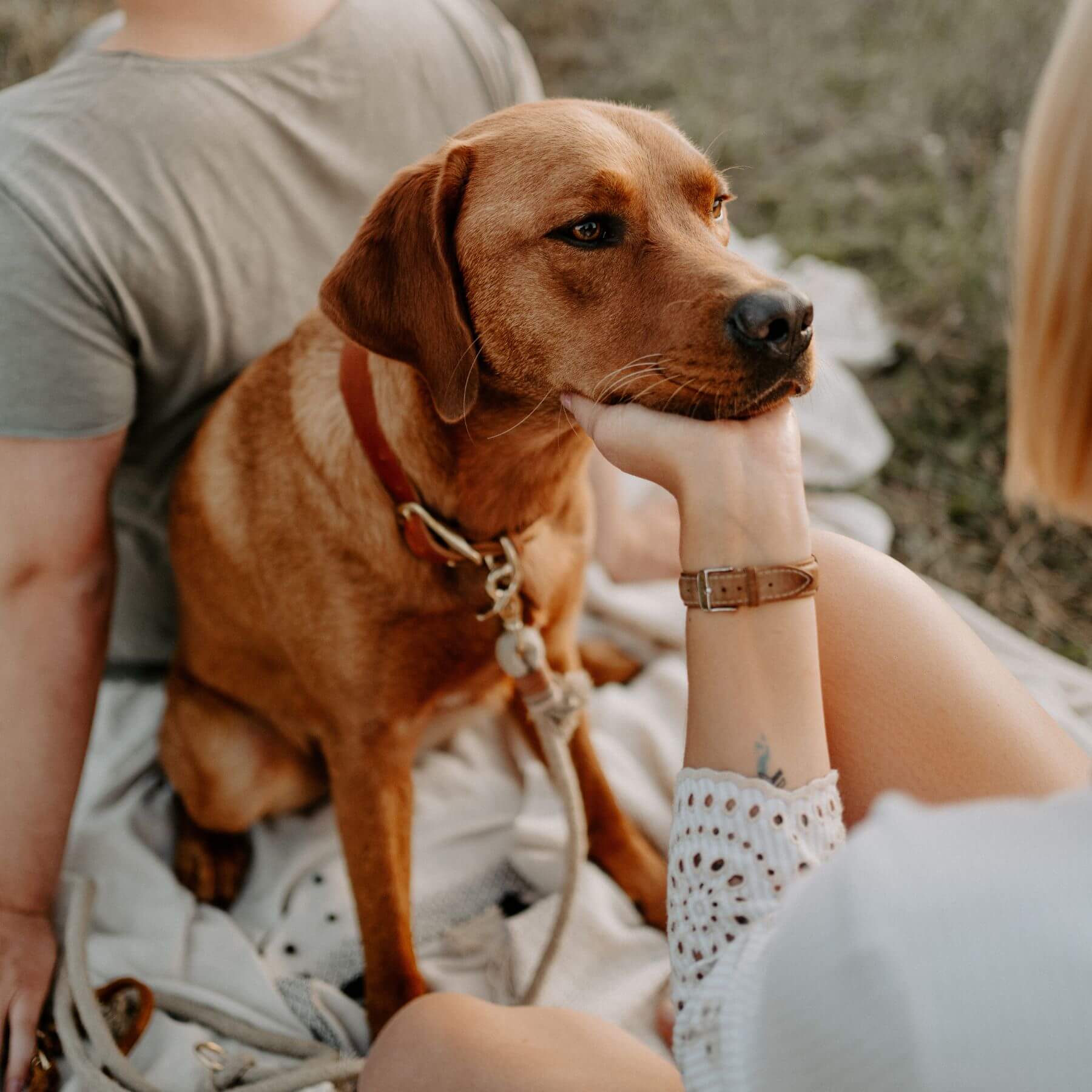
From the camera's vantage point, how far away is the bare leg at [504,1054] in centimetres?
127

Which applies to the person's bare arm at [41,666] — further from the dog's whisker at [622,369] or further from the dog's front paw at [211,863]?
the dog's whisker at [622,369]

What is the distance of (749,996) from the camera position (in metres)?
0.95

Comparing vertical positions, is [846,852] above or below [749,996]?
above

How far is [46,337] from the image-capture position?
1.76m

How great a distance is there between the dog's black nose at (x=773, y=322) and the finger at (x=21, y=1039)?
5.64 feet

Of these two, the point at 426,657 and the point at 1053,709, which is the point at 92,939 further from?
the point at 1053,709

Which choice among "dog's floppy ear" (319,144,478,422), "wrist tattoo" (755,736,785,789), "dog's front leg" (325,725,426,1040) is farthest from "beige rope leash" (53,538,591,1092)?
"wrist tattoo" (755,736,785,789)

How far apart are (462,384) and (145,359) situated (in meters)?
0.84

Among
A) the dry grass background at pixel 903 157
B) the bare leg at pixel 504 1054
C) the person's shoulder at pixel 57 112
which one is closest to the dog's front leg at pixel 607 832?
the bare leg at pixel 504 1054

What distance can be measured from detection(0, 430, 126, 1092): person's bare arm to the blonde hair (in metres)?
1.70

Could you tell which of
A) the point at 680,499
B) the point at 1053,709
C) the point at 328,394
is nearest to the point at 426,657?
the point at 328,394

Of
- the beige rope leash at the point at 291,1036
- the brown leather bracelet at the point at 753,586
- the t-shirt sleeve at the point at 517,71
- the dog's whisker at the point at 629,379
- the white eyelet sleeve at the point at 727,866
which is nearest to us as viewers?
the white eyelet sleeve at the point at 727,866

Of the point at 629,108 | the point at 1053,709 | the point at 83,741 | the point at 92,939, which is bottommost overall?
the point at 92,939

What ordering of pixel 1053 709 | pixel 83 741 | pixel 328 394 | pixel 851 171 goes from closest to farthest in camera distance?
1. pixel 328 394
2. pixel 83 741
3. pixel 1053 709
4. pixel 851 171
